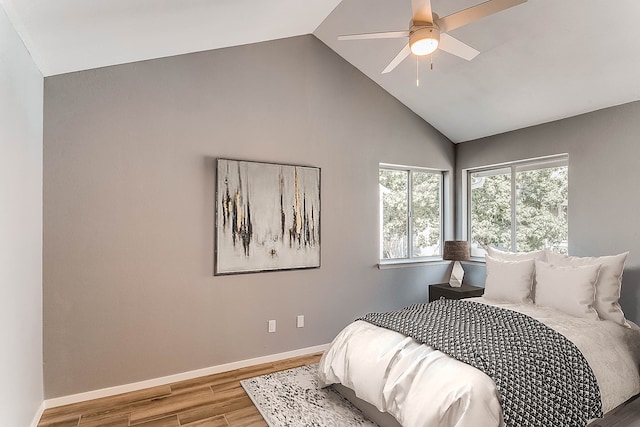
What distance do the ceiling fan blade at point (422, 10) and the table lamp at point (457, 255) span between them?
287cm

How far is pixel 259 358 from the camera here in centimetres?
342

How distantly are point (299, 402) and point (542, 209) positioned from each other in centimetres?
321

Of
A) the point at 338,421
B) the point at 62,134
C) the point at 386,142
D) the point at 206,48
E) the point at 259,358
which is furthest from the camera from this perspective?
the point at 386,142

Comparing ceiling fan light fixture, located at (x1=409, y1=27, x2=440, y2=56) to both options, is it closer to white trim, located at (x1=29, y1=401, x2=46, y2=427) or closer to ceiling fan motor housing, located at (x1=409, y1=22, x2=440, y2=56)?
ceiling fan motor housing, located at (x1=409, y1=22, x2=440, y2=56)

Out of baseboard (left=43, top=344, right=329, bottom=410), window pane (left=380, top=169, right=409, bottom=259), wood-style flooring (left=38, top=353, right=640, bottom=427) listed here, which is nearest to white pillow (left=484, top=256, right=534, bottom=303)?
wood-style flooring (left=38, top=353, right=640, bottom=427)

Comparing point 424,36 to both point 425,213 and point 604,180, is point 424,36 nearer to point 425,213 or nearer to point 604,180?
point 604,180

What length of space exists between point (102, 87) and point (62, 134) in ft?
1.54

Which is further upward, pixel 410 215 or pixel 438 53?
pixel 438 53

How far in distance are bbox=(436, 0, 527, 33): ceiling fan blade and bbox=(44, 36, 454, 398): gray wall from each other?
1917 mm

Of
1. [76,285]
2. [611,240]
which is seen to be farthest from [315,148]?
[611,240]

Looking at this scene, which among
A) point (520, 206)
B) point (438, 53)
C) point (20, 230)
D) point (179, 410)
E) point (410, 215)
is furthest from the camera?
point (410, 215)

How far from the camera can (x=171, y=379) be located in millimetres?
3020

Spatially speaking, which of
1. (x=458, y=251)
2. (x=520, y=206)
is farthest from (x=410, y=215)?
(x=520, y=206)

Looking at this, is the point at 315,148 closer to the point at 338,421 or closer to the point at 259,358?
the point at 259,358
